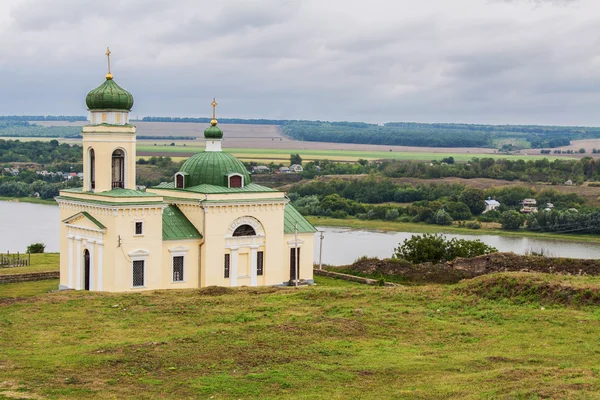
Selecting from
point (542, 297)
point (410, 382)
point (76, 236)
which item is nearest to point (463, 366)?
point (410, 382)

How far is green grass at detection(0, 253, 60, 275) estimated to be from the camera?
34.2 metres

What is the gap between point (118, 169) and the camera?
3025 centimetres

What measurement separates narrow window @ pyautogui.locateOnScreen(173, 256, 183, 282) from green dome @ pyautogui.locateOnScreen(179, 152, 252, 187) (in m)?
3.06

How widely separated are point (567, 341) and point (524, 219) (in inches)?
2325

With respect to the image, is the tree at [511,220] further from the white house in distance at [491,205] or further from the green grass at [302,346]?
the green grass at [302,346]

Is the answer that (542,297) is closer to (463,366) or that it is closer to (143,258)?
(463,366)

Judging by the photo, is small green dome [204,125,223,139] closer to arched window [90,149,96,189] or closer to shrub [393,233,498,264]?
arched window [90,149,96,189]

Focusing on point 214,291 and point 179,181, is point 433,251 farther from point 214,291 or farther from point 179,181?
point 214,291

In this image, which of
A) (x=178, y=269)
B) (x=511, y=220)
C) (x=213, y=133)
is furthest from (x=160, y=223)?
(x=511, y=220)

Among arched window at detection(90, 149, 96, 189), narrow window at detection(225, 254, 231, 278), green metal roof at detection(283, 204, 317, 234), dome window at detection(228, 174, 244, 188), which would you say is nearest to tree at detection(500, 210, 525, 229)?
green metal roof at detection(283, 204, 317, 234)

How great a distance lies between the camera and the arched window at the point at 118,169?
1186 inches

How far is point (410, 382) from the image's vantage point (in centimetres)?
1524

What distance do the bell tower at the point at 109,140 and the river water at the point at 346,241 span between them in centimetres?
2041

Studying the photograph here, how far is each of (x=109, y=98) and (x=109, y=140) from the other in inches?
51.4
